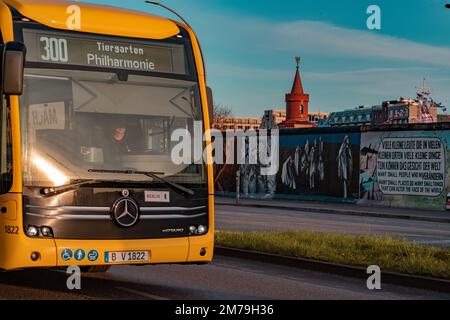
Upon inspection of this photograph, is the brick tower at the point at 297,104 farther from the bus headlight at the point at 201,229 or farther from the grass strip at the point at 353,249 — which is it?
the bus headlight at the point at 201,229

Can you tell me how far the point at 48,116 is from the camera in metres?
9.16

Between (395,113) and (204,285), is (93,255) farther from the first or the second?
(395,113)

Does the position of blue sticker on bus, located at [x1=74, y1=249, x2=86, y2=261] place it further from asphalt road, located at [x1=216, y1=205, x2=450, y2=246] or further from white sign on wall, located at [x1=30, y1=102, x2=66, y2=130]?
asphalt road, located at [x1=216, y1=205, x2=450, y2=246]

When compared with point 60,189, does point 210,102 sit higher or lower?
higher

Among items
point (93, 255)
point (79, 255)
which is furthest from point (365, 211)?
point (79, 255)

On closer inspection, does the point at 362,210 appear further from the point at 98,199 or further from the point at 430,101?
the point at 430,101

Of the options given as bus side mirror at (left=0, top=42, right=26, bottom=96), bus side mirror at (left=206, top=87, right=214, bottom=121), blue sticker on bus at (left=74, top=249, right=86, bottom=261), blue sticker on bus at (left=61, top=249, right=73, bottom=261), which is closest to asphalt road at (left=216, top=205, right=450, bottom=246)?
bus side mirror at (left=206, top=87, right=214, bottom=121)

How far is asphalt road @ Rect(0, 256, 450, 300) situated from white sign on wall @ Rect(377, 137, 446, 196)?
831 inches

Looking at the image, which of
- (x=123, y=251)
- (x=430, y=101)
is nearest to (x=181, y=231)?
(x=123, y=251)

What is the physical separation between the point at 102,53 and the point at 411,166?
25487mm

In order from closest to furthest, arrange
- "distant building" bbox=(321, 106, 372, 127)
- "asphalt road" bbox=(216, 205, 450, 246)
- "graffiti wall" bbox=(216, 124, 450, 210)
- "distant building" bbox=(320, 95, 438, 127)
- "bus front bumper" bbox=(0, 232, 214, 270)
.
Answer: "bus front bumper" bbox=(0, 232, 214, 270) → "asphalt road" bbox=(216, 205, 450, 246) → "graffiti wall" bbox=(216, 124, 450, 210) → "distant building" bbox=(320, 95, 438, 127) → "distant building" bbox=(321, 106, 372, 127)

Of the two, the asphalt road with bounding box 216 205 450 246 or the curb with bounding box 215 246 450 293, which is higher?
the curb with bounding box 215 246 450 293

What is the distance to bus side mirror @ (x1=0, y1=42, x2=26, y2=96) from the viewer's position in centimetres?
866
